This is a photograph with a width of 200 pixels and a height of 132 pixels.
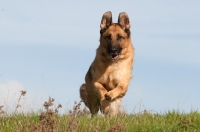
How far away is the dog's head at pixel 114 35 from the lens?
41.4ft

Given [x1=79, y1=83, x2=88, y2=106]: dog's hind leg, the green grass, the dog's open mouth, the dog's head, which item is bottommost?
the green grass

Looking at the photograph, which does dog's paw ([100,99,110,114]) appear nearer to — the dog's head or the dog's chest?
the dog's chest

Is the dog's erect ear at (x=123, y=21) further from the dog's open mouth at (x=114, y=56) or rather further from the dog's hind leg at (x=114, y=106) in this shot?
the dog's hind leg at (x=114, y=106)

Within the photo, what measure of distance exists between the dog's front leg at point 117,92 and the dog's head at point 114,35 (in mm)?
799

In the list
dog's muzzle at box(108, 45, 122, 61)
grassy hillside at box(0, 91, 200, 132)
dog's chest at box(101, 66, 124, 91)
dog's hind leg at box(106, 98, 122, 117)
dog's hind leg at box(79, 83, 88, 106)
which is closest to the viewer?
grassy hillside at box(0, 91, 200, 132)

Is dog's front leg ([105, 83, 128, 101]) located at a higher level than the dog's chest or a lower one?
lower

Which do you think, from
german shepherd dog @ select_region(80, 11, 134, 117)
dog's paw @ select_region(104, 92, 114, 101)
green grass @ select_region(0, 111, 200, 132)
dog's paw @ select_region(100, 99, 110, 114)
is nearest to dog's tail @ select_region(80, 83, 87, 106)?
german shepherd dog @ select_region(80, 11, 134, 117)

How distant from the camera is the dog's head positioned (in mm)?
12633

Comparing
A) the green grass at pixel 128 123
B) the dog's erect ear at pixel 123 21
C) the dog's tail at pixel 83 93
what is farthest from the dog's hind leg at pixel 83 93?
the green grass at pixel 128 123

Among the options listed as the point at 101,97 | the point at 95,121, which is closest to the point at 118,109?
the point at 101,97

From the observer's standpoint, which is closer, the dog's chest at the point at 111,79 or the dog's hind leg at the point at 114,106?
the dog's hind leg at the point at 114,106

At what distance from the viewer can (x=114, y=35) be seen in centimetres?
1277

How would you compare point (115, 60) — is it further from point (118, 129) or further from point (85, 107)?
point (118, 129)

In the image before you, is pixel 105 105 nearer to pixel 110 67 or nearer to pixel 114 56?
pixel 110 67
